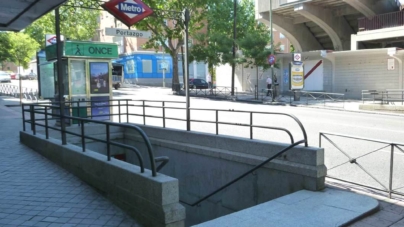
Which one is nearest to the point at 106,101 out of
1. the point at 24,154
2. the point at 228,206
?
the point at 24,154

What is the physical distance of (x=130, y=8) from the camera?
10.7 metres

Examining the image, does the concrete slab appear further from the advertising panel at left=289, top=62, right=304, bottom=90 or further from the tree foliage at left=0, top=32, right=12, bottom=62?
the tree foliage at left=0, top=32, right=12, bottom=62

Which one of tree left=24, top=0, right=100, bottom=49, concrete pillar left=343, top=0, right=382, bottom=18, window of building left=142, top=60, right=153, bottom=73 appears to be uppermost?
tree left=24, top=0, right=100, bottom=49

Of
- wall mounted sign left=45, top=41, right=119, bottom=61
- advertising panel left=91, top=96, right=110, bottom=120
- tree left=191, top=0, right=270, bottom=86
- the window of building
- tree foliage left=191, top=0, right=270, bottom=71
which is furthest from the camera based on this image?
the window of building

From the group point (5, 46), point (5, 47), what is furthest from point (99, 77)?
point (5, 47)

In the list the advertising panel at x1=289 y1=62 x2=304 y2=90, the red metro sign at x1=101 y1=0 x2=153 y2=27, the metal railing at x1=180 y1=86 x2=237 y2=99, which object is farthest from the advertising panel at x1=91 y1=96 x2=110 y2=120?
the metal railing at x1=180 y1=86 x2=237 y2=99

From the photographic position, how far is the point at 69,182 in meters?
6.58

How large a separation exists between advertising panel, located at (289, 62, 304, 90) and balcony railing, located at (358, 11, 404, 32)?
20.2 feet

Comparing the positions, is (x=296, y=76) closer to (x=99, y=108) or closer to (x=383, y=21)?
(x=383, y=21)

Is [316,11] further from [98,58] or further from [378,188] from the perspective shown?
[378,188]

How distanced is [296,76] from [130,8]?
17388mm

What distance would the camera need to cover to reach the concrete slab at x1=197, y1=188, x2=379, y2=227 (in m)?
4.70

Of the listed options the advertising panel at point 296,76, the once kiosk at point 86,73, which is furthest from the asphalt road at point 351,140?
the advertising panel at point 296,76

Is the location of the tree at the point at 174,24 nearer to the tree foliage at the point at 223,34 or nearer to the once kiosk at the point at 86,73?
the tree foliage at the point at 223,34
